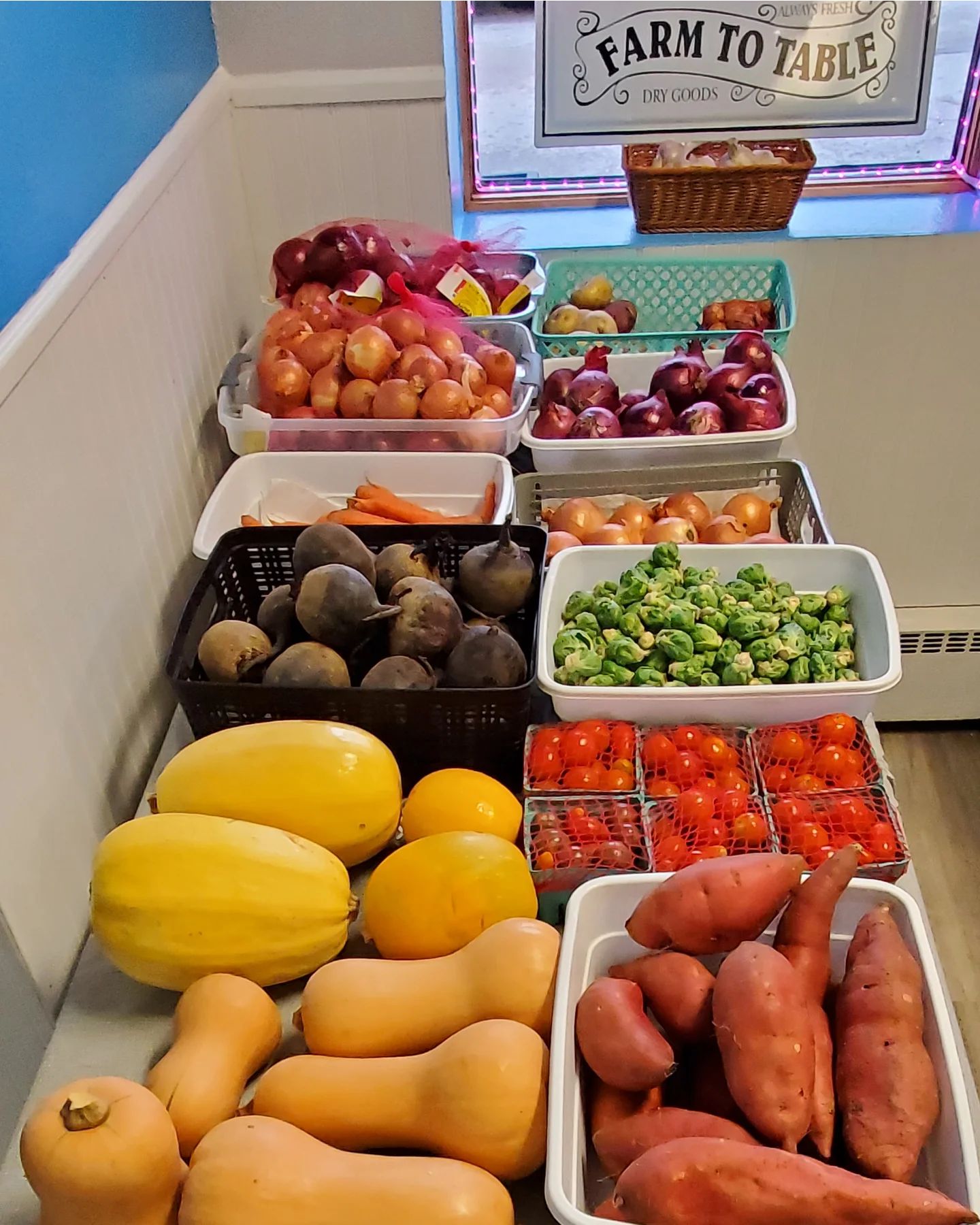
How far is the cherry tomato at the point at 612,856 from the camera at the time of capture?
814 millimetres

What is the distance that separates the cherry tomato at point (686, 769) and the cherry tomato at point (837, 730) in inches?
4.5

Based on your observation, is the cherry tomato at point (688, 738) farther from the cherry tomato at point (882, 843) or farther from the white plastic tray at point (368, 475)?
the white plastic tray at point (368, 475)

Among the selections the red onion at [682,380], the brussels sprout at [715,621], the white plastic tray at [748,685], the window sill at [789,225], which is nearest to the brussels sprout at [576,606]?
the white plastic tray at [748,685]

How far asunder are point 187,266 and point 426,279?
0.35m

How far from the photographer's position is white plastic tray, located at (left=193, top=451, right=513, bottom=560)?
1.27 meters

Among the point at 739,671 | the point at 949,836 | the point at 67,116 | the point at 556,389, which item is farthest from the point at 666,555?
the point at 949,836

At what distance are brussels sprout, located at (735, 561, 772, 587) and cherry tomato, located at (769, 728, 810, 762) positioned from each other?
20cm

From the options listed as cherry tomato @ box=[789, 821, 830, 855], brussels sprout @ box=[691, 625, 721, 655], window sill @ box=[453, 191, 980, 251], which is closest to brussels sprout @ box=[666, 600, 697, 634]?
brussels sprout @ box=[691, 625, 721, 655]

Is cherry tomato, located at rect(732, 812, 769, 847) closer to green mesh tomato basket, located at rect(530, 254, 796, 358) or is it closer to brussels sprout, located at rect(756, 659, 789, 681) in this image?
brussels sprout, located at rect(756, 659, 789, 681)

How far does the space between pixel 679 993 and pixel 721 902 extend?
0.22 feet

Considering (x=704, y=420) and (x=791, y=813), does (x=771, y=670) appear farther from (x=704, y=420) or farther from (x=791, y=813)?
(x=704, y=420)

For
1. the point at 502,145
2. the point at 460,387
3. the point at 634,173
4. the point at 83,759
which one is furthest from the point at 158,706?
the point at 502,145

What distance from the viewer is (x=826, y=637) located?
0.99m

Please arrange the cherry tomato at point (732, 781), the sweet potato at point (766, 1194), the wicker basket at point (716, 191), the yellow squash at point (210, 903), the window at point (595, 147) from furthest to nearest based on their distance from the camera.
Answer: the window at point (595, 147) → the wicker basket at point (716, 191) → the cherry tomato at point (732, 781) → the yellow squash at point (210, 903) → the sweet potato at point (766, 1194)
